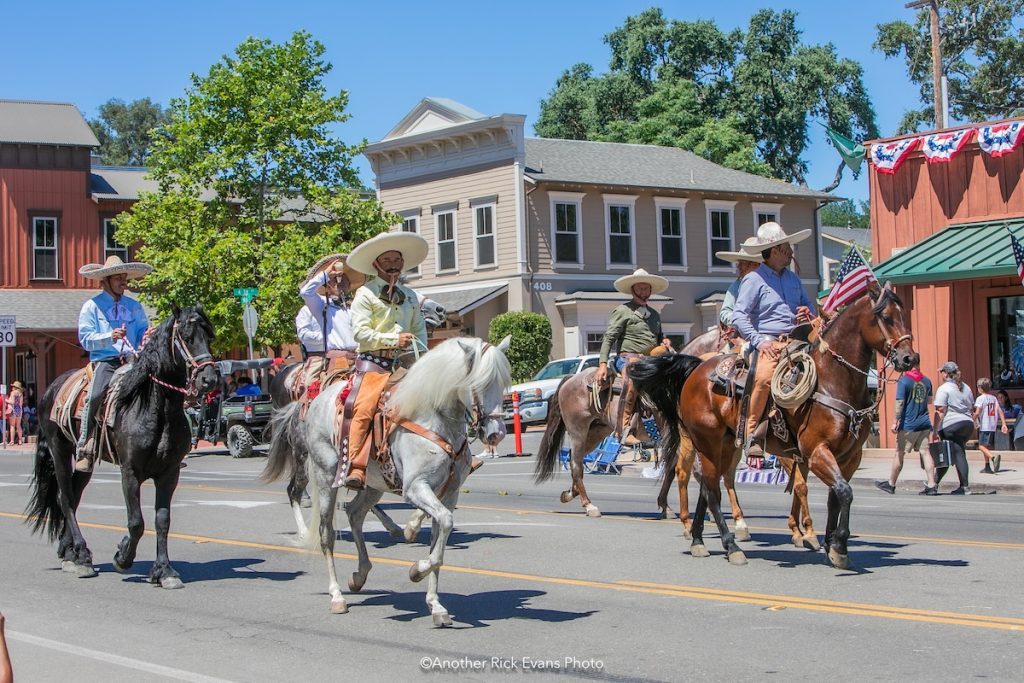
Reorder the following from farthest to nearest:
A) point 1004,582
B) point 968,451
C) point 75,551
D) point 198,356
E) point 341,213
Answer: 1. point 341,213
2. point 968,451
3. point 75,551
4. point 198,356
5. point 1004,582

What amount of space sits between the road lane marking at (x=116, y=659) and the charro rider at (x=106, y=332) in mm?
2771

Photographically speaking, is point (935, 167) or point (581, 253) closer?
point (935, 167)

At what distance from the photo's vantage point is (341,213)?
36.5 m

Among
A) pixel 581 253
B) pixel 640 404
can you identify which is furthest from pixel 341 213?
pixel 640 404

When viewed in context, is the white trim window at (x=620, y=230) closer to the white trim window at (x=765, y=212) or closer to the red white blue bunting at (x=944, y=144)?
the white trim window at (x=765, y=212)

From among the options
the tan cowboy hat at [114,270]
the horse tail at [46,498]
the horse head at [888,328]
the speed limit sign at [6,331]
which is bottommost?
the horse tail at [46,498]

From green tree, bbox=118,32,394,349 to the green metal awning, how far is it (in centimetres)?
1667

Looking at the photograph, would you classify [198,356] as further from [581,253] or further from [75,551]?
[581,253]

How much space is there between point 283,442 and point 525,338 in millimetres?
28582

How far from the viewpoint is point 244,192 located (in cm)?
3675

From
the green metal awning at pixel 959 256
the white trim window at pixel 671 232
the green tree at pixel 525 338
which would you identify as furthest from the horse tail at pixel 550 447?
the white trim window at pixel 671 232

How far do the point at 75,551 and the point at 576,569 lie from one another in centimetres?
455

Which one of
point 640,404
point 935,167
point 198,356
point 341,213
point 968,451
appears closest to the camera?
point 198,356

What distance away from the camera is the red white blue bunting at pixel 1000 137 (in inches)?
961
